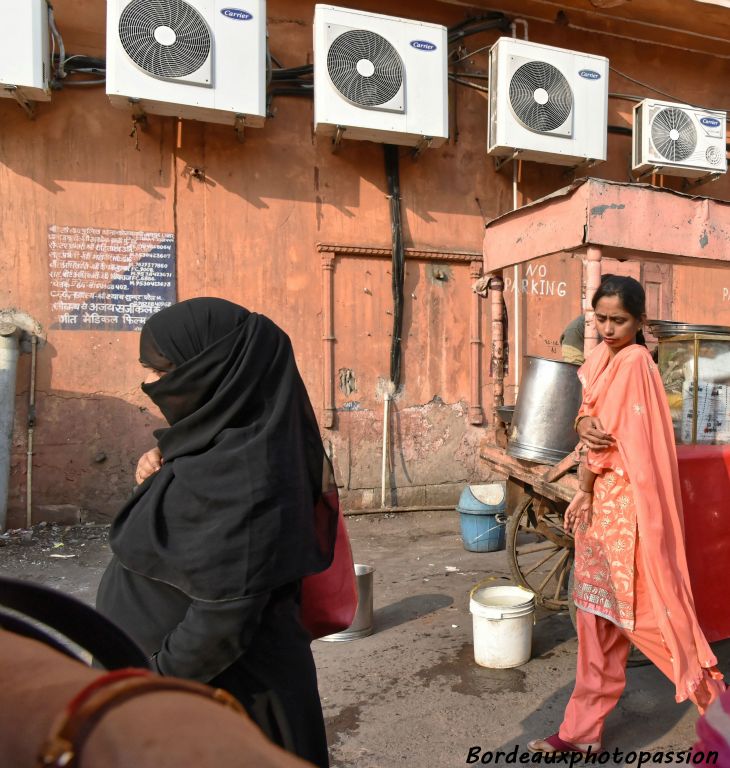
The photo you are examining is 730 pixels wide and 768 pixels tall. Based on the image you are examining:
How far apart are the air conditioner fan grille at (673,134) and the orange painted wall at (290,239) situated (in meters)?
0.47

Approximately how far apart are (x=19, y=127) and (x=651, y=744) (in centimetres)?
642

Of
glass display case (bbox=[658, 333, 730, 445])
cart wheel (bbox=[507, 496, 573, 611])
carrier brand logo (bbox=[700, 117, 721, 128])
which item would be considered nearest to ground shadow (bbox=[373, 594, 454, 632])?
cart wheel (bbox=[507, 496, 573, 611])

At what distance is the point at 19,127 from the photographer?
18.7ft

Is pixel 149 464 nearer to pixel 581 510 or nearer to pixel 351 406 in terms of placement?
pixel 581 510

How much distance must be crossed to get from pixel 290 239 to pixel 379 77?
5.67 ft

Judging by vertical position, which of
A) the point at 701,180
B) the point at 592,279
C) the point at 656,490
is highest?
the point at 701,180

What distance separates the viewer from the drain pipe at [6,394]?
5.47 meters

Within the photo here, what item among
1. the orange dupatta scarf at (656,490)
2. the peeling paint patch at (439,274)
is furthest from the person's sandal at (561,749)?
the peeling paint patch at (439,274)

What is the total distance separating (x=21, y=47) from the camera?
5234 millimetres

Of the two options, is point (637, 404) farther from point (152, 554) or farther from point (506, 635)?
point (152, 554)

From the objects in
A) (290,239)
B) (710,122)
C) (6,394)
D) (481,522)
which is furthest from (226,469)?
(710,122)

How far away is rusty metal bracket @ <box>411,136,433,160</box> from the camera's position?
20.7 ft

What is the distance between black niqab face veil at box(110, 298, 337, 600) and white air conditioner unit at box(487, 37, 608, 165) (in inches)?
228

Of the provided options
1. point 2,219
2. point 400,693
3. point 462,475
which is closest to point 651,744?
point 400,693
